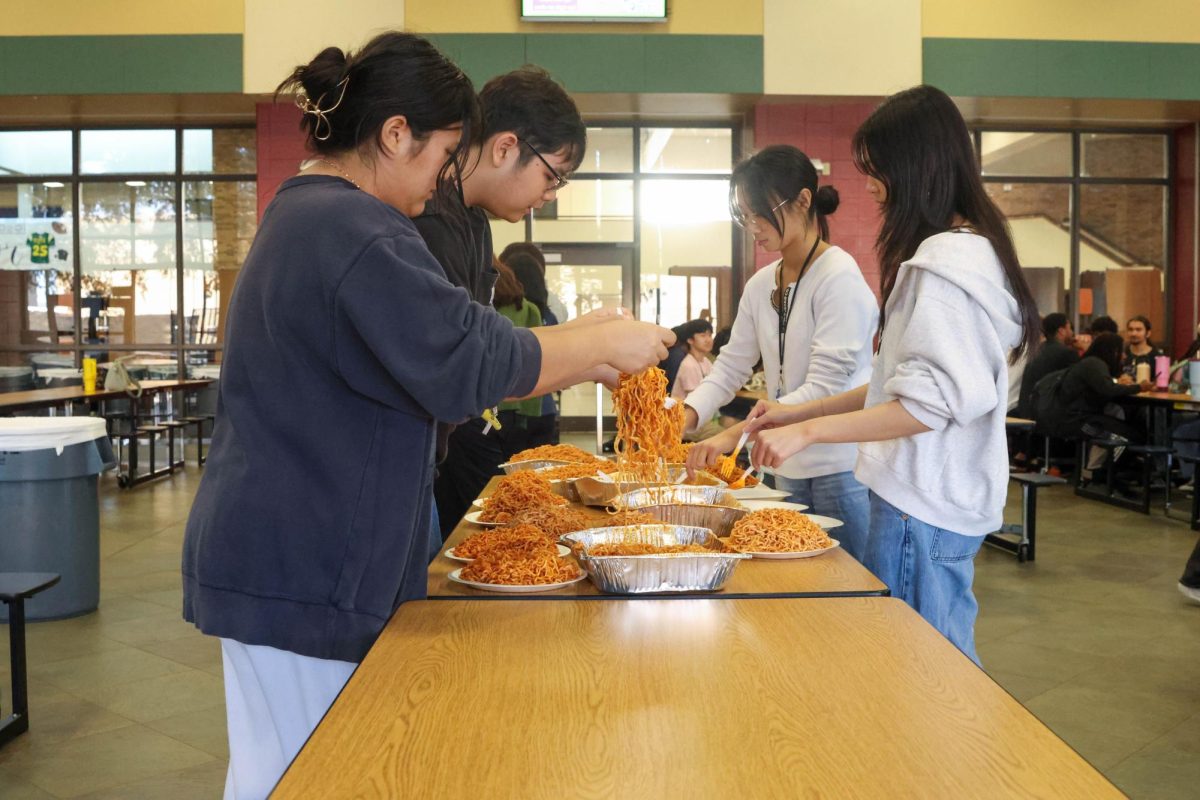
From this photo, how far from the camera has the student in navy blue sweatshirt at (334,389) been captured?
4.70 ft

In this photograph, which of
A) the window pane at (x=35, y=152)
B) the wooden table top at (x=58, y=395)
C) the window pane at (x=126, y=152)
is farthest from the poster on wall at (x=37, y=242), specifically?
the wooden table top at (x=58, y=395)

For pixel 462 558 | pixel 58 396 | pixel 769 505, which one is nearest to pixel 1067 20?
pixel 58 396

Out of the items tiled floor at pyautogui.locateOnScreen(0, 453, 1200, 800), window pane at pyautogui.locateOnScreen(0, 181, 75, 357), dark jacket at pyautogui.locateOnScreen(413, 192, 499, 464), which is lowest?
tiled floor at pyautogui.locateOnScreen(0, 453, 1200, 800)

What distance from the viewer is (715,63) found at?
10.8 m

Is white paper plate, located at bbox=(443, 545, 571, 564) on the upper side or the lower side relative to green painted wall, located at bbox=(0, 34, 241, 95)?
lower

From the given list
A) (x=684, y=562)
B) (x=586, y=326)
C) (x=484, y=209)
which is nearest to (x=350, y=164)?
(x=586, y=326)

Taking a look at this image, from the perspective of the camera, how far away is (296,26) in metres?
10.7

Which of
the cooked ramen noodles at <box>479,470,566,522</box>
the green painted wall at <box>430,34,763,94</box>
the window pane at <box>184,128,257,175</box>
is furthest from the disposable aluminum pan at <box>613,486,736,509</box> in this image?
the window pane at <box>184,128,257,175</box>

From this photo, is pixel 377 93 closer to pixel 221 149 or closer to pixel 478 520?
pixel 478 520

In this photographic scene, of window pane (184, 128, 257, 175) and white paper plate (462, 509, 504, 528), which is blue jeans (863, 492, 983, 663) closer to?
white paper plate (462, 509, 504, 528)

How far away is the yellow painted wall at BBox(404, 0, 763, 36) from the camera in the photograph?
10648 mm

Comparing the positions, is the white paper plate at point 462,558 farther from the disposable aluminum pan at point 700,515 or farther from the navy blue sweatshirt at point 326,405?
the navy blue sweatshirt at point 326,405

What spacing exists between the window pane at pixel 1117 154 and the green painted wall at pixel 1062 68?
1.45 meters

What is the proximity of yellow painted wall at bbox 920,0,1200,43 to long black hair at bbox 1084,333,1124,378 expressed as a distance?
369cm
